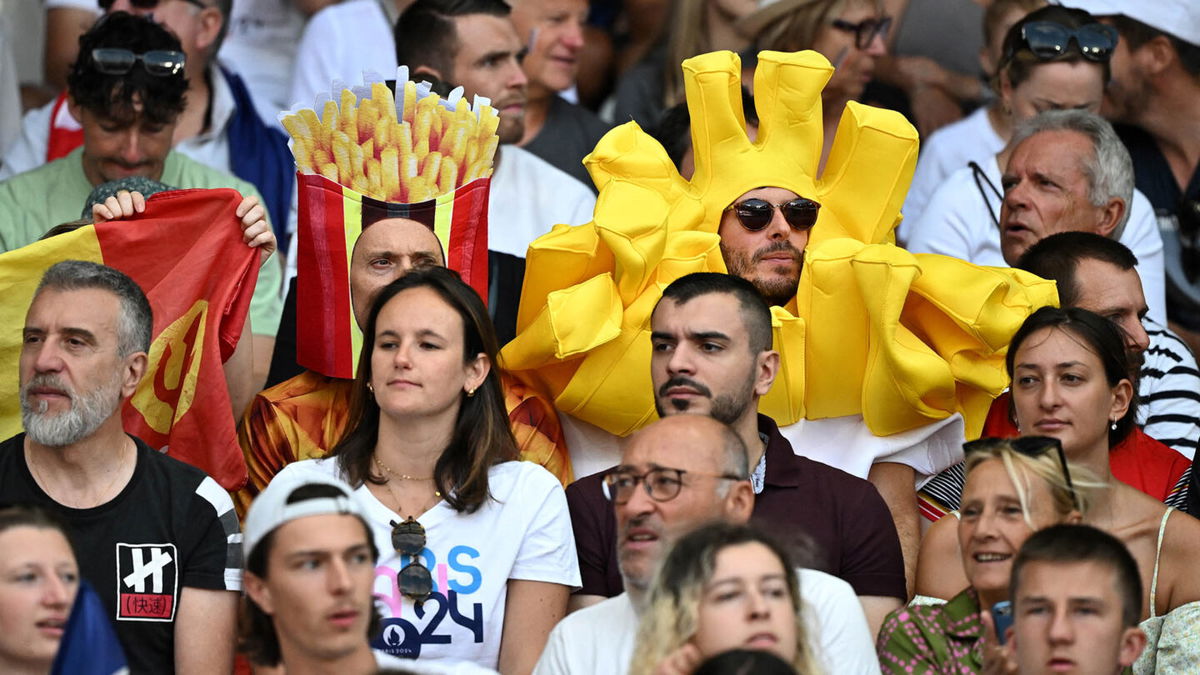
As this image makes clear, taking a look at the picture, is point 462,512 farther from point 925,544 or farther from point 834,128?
point 834,128

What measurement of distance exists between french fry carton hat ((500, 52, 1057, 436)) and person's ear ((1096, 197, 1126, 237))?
0.84 metres

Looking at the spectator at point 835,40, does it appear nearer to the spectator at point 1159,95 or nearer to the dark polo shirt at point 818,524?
the spectator at point 1159,95

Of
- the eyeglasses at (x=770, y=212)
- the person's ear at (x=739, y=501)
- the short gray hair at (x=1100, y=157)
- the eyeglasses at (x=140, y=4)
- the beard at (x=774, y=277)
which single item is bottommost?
the person's ear at (x=739, y=501)

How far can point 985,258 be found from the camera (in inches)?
243

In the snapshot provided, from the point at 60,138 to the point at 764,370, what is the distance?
3.09 m

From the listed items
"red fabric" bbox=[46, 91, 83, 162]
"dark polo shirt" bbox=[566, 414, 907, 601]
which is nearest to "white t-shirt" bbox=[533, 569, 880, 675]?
"dark polo shirt" bbox=[566, 414, 907, 601]

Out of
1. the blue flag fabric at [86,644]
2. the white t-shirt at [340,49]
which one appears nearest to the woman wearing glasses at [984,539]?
the blue flag fabric at [86,644]

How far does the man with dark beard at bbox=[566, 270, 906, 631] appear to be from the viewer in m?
4.53

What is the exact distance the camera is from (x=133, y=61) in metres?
5.76

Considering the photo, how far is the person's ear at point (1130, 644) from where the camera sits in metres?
3.71

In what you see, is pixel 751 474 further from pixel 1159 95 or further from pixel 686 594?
pixel 1159 95

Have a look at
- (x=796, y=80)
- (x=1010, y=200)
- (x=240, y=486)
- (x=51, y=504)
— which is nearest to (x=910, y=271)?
(x=796, y=80)

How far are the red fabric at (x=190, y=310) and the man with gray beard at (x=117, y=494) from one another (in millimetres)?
390

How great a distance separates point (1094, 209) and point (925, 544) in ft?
5.55
